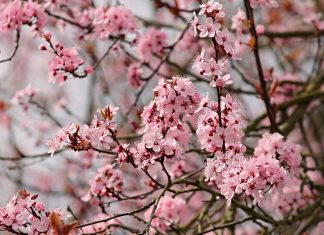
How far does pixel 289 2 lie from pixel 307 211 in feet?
10.2

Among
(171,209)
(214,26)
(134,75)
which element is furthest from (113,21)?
(214,26)

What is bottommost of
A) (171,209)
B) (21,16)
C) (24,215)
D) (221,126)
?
(24,215)

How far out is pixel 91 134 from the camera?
304 centimetres

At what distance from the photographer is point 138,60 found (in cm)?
492

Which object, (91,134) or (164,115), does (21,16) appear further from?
(164,115)

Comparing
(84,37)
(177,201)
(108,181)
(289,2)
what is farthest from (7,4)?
(289,2)

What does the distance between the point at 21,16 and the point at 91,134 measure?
1.44 metres

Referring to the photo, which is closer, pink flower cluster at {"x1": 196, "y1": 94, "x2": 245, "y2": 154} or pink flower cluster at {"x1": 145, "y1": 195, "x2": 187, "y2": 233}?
pink flower cluster at {"x1": 196, "y1": 94, "x2": 245, "y2": 154}

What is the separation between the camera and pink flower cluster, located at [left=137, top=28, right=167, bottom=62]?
4.71m

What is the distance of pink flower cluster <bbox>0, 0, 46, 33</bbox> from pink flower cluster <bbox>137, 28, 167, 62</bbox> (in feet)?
2.88

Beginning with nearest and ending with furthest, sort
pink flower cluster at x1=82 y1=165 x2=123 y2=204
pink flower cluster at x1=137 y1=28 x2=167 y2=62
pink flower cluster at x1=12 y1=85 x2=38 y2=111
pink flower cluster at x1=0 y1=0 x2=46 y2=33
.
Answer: pink flower cluster at x1=82 y1=165 x2=123 y2=204, pink flower cluster at x1=0 y1=0 x2=46 y2=33, pink flower cluster at x1=137 y1=28 x2=167 y2=62, pink flower cluster at x1=12 y1=85 x2=38 y2=111

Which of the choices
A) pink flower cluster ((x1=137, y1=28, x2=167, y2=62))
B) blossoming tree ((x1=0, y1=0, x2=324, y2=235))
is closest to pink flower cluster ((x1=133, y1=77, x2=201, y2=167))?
blossoming tree ((x1=0, y1=0, x2=324, y2=235))

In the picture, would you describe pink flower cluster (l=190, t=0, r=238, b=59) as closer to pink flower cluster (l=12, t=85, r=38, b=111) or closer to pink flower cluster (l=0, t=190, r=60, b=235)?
pink flower cluster (l=0, t=190, r=60, b=235)

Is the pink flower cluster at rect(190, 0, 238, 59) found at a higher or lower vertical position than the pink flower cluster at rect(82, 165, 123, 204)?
higher
